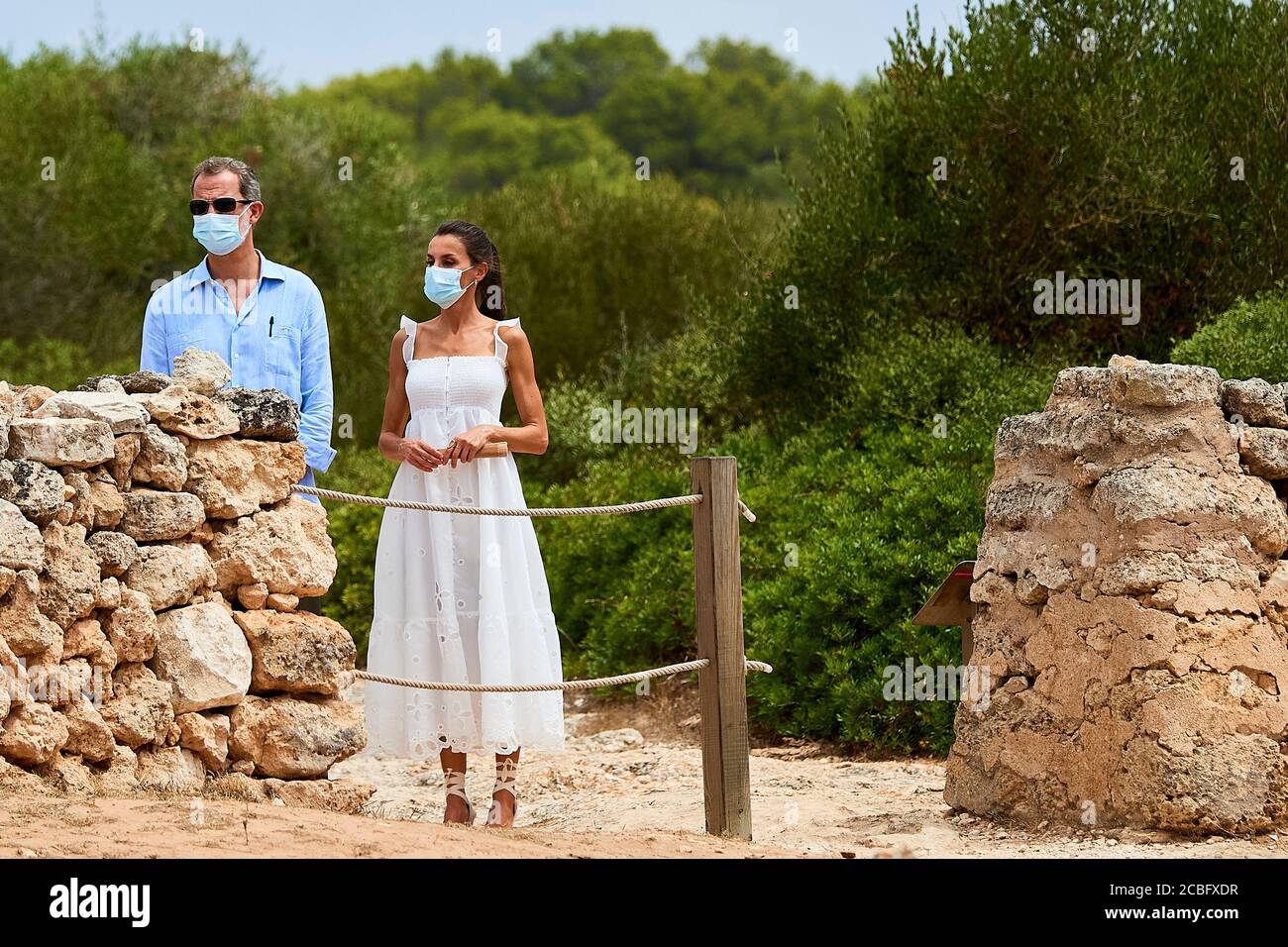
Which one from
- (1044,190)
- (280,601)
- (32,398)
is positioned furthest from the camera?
(1044,190)

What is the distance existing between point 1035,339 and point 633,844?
772 cm

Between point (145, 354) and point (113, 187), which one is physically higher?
point (113, 187)

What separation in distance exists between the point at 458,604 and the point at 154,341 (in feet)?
4.94

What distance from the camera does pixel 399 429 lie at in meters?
5.93

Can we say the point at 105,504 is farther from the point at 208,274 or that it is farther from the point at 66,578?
the point at 208,274

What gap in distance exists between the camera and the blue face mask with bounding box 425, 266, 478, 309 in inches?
225

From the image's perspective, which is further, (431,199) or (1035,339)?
(431,199)

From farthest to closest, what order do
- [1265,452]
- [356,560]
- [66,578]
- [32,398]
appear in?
[356,560] < [1265,452] < [32,398] < [66,578]

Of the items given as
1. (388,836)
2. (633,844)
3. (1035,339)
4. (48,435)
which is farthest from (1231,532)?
(1035,339)

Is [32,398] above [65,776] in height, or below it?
above

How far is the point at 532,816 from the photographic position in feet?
24.9

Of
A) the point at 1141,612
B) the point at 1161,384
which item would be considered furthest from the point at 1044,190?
the point at 1141,612

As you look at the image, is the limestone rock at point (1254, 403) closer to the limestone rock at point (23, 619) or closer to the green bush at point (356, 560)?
the limestone rock at point (23, 619)

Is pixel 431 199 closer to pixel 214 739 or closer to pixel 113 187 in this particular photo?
pixel 113 187
